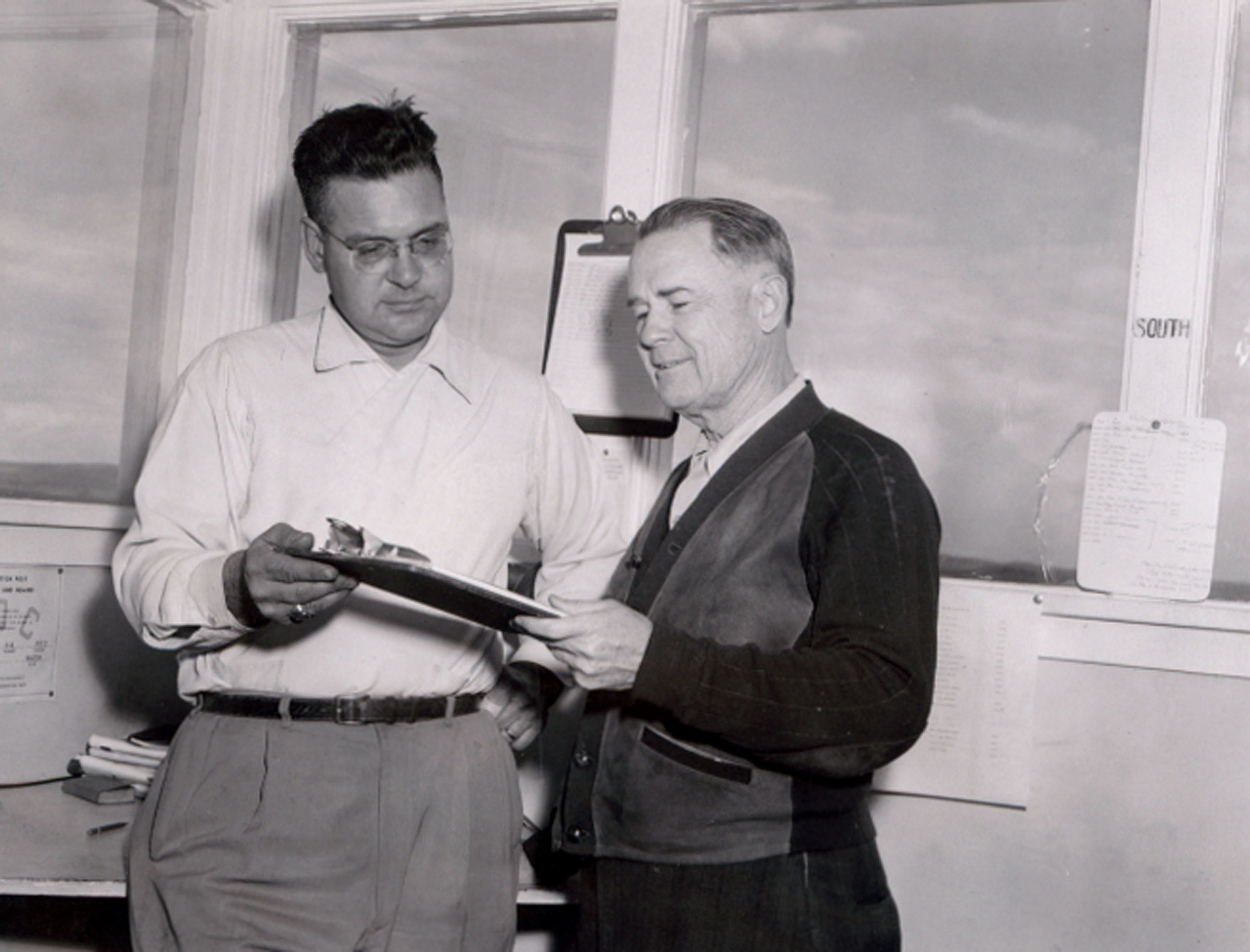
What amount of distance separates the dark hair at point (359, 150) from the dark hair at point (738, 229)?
390mm

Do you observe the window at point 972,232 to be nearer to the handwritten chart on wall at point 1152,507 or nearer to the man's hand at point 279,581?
the handwritten chart on wall at point 1152,507

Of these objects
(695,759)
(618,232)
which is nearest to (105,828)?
(695,759)

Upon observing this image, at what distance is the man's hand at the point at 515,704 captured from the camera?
6.39 ft

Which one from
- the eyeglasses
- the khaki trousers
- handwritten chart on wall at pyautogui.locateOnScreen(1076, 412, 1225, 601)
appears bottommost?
the khaki trousers

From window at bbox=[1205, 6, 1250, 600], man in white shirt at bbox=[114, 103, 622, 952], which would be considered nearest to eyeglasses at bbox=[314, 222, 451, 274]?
man in white shirt at bbox=[114, 103, 622, 952]

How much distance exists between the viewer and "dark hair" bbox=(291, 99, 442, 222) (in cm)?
177

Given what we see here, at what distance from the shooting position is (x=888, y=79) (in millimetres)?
2332

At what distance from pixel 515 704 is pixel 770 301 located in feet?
2.50

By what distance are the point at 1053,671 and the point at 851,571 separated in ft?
2.99

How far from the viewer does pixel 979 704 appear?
2.17m

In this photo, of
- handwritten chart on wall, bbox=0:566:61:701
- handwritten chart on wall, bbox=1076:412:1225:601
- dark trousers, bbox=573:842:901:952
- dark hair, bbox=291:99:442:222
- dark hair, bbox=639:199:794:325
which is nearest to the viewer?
dark trousers, bbox=573:842:901:952

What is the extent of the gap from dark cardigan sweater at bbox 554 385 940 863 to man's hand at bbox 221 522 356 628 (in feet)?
1.28

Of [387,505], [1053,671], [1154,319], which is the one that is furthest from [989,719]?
[387,505]

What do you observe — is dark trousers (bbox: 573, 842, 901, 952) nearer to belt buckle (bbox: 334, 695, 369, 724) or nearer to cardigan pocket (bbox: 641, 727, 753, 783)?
cardigan pocket (bbox: 641, 727, 753, 783)
